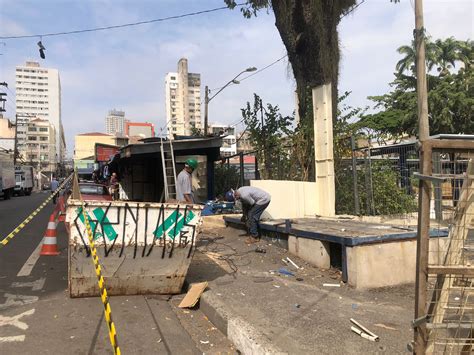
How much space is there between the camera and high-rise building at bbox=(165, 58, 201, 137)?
150 feet

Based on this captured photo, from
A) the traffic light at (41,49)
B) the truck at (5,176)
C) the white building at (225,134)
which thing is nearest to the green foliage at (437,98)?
the white building at (225,134)

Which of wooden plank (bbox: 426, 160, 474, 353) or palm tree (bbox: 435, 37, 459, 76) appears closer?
wooden plank (bbox: 426, 160, 474, 353)

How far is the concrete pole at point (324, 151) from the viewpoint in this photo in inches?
402

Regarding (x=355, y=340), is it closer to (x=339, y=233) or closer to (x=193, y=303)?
(x=193, y=303)

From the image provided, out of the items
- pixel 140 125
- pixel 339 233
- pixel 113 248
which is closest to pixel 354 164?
pixel 339 233

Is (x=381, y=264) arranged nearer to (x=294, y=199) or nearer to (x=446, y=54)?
(x=294, y=199)

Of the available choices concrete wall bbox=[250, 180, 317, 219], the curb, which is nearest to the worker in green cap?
concrete wall bbox=[250, 180, 317, 219]

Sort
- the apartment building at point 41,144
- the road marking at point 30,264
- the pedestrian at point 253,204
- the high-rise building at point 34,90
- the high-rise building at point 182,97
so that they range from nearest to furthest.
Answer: the road marking at point 30,264 → the pedestrian at point 253,204 → the high-rise building at point 182,97 → the high-rise building at point 34,90 → the apartment building at point 41,144

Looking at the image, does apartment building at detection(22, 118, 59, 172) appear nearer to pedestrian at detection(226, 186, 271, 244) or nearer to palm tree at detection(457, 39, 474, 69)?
palm tree at detection(457, 39, 474, 69)

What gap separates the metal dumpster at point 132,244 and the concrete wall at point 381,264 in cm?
236

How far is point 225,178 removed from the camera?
19281 millimetres

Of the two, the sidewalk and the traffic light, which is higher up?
the traffic light

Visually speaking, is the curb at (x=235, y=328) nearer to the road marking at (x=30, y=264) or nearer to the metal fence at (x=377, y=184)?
the road marking at (x=30, y=264)

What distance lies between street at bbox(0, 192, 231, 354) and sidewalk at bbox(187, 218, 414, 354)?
1.24 feet
